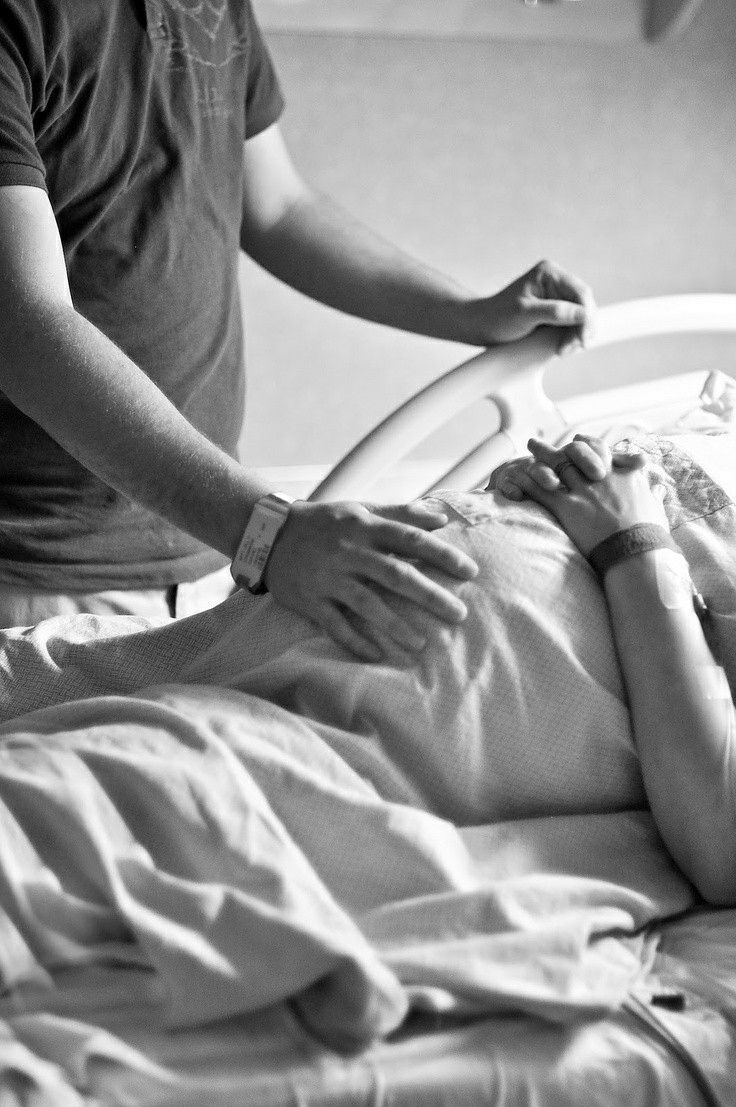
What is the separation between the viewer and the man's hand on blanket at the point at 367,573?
1.17 m

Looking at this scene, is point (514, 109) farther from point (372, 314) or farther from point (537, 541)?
point (537, 541)

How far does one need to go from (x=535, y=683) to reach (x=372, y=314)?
39.9 inches

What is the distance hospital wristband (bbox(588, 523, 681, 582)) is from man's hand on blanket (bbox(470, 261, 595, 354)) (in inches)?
24.8

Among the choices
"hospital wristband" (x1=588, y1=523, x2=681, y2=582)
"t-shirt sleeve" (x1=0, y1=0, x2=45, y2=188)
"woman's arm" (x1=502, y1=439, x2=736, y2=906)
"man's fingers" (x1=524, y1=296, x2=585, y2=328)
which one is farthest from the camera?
"man's fingers" (x1=524, y1=296, x2=585, y2=328)

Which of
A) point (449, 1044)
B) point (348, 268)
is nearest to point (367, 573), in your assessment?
point (449, 1044)

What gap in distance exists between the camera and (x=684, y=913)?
46.2 inches

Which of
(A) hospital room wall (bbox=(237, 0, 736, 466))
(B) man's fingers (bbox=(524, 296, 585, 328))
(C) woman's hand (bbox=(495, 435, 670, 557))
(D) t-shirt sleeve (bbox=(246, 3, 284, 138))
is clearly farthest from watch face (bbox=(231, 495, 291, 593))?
(A) hospital room wall (bbox=(237, 0, 736, 466))

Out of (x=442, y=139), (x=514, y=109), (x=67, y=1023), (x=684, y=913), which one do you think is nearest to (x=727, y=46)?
(x=514, y=109)

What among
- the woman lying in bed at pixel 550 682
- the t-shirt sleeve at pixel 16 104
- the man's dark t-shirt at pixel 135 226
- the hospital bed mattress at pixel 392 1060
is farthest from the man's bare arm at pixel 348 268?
the hospital bed mattress at pixel 392 1060

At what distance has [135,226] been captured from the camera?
5.63 feet

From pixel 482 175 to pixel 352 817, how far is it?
2.15 meters

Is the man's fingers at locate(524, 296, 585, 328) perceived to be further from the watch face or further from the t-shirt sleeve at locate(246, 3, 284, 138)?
the watch face

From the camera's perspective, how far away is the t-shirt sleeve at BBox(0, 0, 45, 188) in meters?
1.41

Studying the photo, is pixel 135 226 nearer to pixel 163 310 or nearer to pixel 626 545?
pixel 163 310
